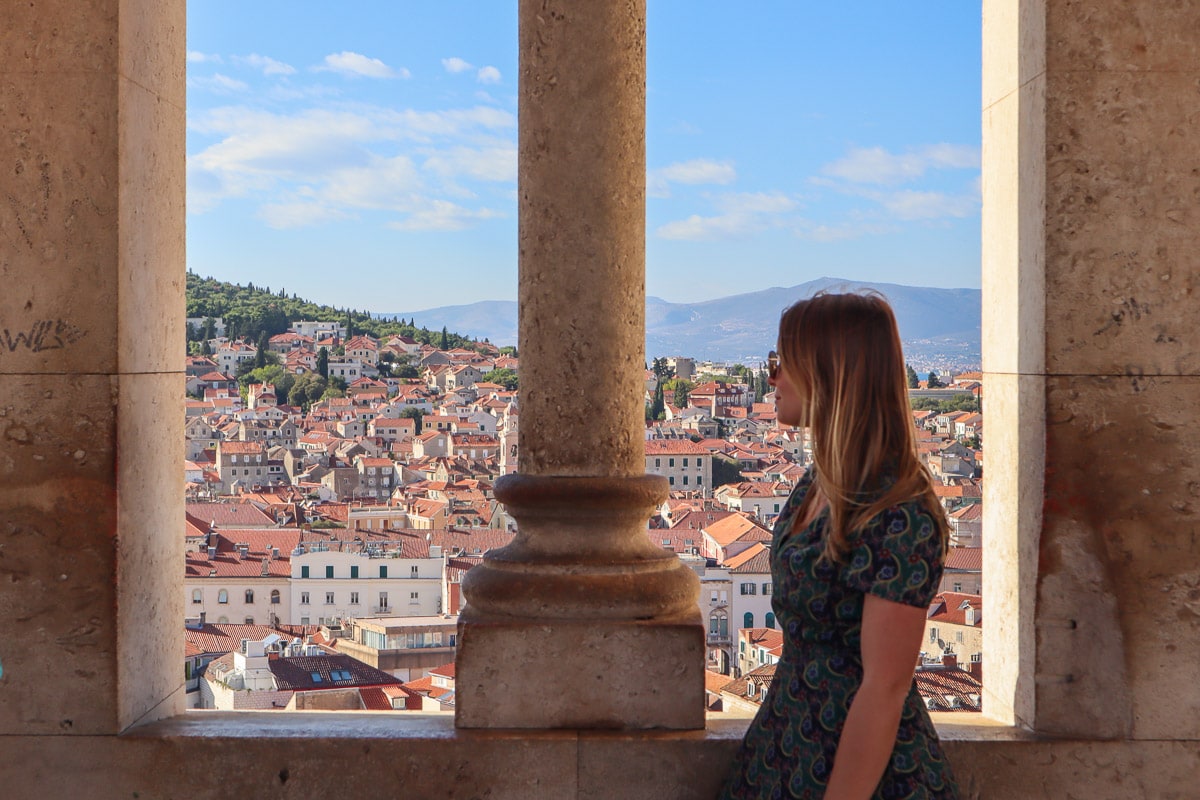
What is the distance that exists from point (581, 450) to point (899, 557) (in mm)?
1592

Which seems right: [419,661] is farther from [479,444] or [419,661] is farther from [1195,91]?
[479,444]

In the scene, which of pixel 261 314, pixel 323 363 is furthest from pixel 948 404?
pixel 261 314

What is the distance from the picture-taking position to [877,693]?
7.58 feet

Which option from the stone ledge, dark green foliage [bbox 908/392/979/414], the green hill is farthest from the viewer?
the green hill

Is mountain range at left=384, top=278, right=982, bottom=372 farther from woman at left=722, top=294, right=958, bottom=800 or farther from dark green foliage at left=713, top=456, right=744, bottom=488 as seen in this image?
dark green foliage at left=713, top=456, right=744, bottom=488

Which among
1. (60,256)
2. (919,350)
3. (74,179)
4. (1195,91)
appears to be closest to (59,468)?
(60,256)

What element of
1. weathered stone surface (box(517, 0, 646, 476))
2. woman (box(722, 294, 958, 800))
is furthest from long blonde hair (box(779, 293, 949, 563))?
weathered stone surface (box(517, 0, 646, 476))

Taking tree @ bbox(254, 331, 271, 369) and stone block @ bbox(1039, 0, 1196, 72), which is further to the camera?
tree @ bbox(254, 331, 271, 369)

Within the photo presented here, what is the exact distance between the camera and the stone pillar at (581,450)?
3.71 meters

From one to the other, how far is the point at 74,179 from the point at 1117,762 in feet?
11.5

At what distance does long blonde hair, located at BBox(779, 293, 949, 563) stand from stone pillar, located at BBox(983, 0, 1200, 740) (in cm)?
142

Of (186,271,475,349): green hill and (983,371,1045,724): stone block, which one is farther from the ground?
(186,271,475,349): green hill

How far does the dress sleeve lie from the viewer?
91.4 inches

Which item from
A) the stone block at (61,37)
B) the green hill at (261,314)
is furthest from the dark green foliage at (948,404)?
the green hill at (261,314)
